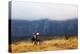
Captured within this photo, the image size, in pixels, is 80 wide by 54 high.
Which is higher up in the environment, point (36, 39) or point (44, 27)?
point (44, 27)

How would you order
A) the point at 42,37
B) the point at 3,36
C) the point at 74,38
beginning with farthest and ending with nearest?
the point at 74,38, the point at 42,37, the point at 3,36

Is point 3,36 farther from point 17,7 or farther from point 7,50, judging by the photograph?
point 17,7

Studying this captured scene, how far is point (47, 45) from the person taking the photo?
5.86 feet

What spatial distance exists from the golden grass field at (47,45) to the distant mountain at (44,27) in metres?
0.08

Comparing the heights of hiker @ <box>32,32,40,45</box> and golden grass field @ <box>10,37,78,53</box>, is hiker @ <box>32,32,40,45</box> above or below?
above

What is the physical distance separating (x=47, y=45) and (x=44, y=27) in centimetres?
20

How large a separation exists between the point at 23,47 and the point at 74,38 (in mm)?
599

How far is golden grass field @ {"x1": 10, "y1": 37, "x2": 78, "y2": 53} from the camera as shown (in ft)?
5.52

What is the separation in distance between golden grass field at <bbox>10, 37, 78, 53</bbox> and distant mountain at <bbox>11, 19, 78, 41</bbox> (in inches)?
3.1

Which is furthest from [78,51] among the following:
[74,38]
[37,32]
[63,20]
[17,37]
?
[17,37]

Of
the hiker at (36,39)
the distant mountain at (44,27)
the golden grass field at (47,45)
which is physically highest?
the distant mountain at (44,27)

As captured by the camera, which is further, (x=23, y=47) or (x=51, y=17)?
(x=51, y=17)

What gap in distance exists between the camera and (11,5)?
5.48 ft

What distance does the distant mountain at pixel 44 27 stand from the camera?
1688 millimetres
